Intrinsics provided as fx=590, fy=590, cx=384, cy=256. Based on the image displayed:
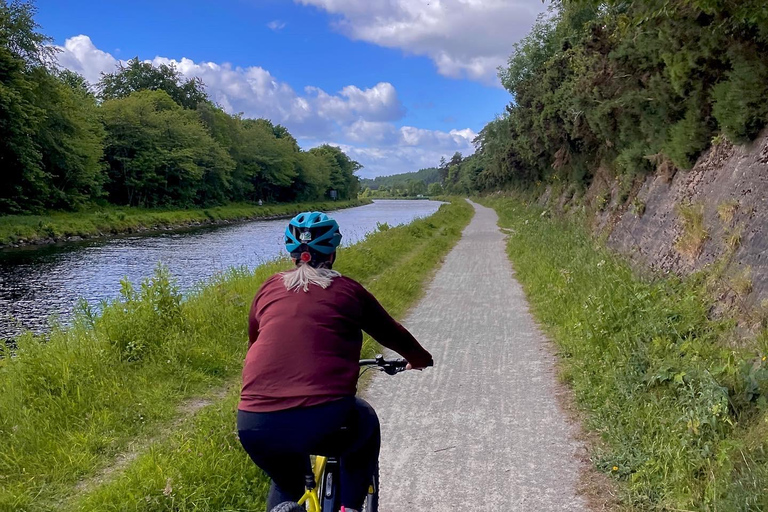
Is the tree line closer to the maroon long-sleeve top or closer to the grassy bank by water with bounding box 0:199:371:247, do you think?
the grassy bank by water with bounding box 0:199:371:247

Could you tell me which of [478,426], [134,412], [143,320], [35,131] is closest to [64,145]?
[35,131]

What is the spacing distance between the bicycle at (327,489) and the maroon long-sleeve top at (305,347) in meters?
0.44

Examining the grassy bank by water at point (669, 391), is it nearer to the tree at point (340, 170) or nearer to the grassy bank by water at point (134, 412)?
the grassy bank by water at point (134, 412)

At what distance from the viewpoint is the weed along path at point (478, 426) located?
4074 mm

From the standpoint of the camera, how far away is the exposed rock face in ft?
21.0

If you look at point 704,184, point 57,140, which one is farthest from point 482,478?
point 57,140

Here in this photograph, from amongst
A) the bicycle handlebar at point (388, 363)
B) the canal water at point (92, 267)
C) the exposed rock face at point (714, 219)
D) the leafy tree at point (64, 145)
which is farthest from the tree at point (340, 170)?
the bicycle handlebar at point (388, 363)

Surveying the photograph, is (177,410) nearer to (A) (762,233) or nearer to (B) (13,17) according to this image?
(A) (762,233)

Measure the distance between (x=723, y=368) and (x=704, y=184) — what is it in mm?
5637

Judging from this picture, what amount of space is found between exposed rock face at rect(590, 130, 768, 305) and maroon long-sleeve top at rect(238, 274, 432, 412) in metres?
4.80

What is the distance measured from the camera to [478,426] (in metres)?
5.22

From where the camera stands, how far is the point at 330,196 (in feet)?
360

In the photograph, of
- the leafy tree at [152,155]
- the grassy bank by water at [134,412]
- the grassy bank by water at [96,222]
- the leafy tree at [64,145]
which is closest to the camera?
the grassy bank by water at [134,412]

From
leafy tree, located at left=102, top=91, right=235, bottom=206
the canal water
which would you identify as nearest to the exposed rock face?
the canal water
